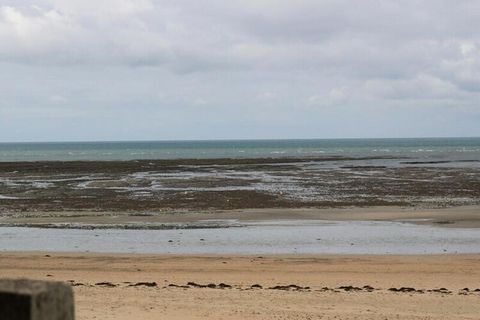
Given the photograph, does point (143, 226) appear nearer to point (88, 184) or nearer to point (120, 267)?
point (120, 267)

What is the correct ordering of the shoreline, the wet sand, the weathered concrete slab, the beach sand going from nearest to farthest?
1. the weathered concrete slab
2. the beach sand
3. the shoreline
4. the wet sand

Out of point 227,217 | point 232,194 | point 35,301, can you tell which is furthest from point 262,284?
point 232,194

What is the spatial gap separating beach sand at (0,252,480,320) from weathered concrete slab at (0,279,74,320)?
721cm

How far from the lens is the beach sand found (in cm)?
984

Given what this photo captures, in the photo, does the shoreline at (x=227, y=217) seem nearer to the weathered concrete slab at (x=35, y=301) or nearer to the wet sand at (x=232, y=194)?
the wet sand at (x=232, y=194)

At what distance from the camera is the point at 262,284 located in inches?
510

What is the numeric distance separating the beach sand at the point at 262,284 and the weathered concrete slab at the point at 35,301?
23.7ft

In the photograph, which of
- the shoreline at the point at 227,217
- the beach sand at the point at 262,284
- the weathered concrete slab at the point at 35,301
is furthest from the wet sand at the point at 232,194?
the weathered concrete slab at the point at 35,301

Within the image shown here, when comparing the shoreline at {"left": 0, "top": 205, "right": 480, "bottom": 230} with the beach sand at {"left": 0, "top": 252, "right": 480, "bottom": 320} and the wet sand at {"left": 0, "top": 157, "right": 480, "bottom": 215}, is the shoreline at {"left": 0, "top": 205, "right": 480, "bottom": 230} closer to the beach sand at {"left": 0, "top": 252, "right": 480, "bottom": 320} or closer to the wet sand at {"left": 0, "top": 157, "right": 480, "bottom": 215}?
the wet sand at {"left": 0, "top": 157, "right": 480, "bottom": 215}

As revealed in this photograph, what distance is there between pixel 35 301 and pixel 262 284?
11081mm

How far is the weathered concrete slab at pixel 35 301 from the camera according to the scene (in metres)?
2.17

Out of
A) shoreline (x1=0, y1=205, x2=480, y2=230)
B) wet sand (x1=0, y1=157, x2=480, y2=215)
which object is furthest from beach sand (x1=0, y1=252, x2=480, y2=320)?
wet sand (x1=0, y1=157, x2=480, y2=215)

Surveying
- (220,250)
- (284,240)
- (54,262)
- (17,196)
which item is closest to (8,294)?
(54,262)

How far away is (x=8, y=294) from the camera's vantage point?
222 cm
